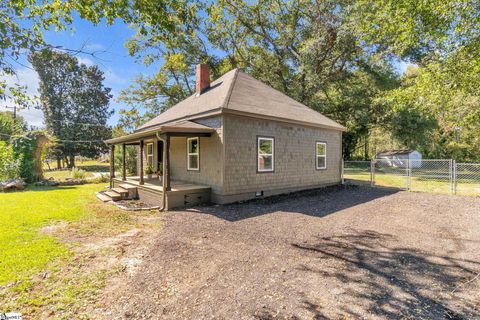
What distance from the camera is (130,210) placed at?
8086 mm

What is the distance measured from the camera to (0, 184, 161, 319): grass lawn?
304cm

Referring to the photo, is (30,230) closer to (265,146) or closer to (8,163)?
(265,146)

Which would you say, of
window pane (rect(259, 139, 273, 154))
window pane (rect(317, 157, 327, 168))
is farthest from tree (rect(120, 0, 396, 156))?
window pane (rect(259, 139, 273, 154))

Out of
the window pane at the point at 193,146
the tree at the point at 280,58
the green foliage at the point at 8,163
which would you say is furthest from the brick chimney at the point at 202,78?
the green foliage at the point at 8,163

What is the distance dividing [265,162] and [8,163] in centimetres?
1427

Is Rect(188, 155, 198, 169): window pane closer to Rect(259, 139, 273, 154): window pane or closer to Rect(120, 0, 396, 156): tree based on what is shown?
Rect(259, 139, 273, 154): window pane

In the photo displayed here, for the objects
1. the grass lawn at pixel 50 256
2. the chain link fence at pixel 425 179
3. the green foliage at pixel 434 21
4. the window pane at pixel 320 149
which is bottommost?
the grass lawn at pixel 50 256

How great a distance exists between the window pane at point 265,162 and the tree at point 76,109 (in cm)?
2926

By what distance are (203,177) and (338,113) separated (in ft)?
66.4

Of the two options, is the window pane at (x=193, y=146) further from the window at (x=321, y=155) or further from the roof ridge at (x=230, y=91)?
→ the window at (x=321, y=155)

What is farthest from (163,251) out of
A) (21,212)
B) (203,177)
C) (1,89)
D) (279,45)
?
(279,45)

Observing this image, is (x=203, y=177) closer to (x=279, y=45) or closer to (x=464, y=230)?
(x=464, y=230)

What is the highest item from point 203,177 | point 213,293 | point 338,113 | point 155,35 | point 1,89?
point 338,113

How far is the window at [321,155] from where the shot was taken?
12438 millimetres
